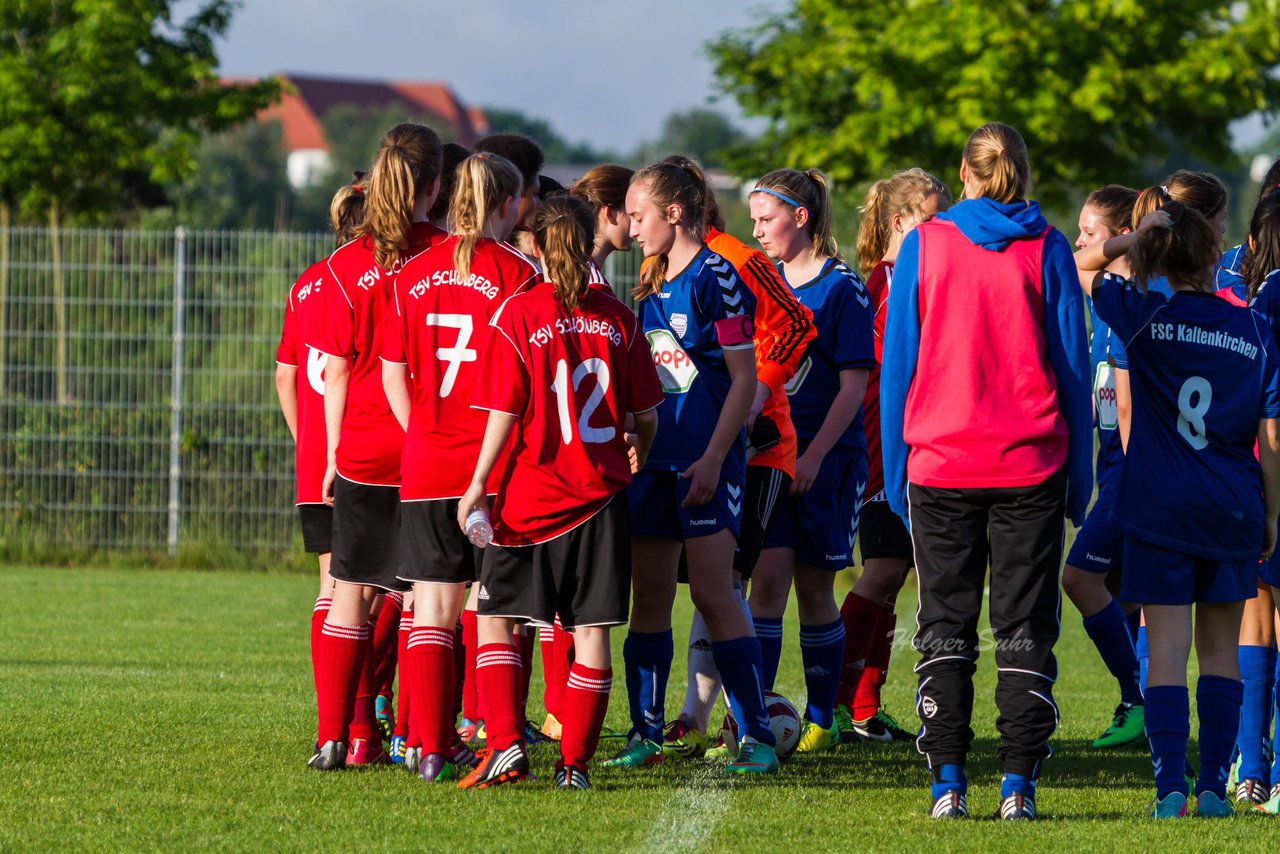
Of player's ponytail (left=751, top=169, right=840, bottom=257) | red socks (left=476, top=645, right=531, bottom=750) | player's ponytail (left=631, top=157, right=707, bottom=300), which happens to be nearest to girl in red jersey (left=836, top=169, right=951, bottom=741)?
player's ponytail (left=751, top=169, right=840, bottom=257)

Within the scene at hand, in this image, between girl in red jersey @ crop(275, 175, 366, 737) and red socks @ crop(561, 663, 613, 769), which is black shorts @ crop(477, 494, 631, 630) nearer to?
red socks @ crop(561, 663, 613, 769)

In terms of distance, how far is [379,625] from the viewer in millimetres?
6277

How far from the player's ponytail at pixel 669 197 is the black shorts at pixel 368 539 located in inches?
45.4

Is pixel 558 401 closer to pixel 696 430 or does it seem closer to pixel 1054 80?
pixel 696 430

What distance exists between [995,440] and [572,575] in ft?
4.47

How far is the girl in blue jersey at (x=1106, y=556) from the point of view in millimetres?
6645

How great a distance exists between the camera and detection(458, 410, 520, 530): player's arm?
5.02 meters

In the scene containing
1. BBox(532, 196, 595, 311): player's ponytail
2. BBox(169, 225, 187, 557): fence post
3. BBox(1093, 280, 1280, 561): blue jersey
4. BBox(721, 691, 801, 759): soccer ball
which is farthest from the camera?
BBox(169, 225, 187, 557): fence post

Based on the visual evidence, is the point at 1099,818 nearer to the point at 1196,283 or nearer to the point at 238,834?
the point at 1196,283

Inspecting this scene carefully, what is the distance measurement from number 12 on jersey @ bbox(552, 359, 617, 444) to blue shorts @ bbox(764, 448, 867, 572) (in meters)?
1.38

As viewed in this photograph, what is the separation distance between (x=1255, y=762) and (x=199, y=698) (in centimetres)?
428

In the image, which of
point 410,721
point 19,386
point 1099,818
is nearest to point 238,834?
point 410,721

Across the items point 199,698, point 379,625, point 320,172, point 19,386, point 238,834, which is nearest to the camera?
point 238,834

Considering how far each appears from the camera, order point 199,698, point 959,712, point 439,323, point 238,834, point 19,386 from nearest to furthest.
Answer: point 238,834 < point 959,712 < point 439,323 < point 199,698 < point 19,386
